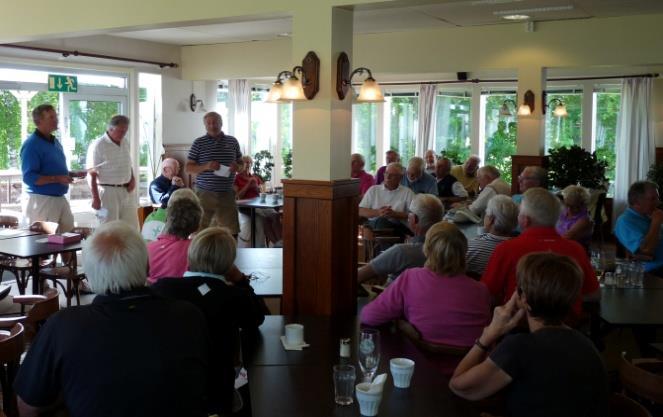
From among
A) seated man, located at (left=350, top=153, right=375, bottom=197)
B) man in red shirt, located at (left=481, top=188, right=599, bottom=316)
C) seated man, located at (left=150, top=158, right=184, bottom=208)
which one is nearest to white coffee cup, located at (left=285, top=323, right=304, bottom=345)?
man in red shirt, located at (left=481, top=188, right=599, bottom=316)

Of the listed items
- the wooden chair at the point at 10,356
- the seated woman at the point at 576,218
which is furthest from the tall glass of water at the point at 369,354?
the seated woman at the point at 576,218

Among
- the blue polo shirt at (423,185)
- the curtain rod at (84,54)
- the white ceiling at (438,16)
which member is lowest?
the blue polo shirt at (423,185)

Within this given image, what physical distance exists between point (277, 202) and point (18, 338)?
5230 millimetres

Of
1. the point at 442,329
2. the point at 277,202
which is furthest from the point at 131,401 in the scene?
the point at 277,202

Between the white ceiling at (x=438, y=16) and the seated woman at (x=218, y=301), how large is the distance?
3775 millimetres

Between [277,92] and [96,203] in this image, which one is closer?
[277,92]

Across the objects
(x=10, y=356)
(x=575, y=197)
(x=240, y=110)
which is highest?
(x=240, y=110)

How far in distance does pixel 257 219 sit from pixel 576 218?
169 inches

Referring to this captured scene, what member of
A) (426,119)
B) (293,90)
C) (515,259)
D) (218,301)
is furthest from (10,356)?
(426,119)

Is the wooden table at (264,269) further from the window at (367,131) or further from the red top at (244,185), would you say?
the window at (367,131)

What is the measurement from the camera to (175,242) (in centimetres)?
386

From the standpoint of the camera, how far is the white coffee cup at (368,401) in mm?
2188

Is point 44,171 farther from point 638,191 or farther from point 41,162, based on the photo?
point 638,191

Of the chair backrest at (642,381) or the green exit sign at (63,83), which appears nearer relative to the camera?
the chair backrest at (642,381)
